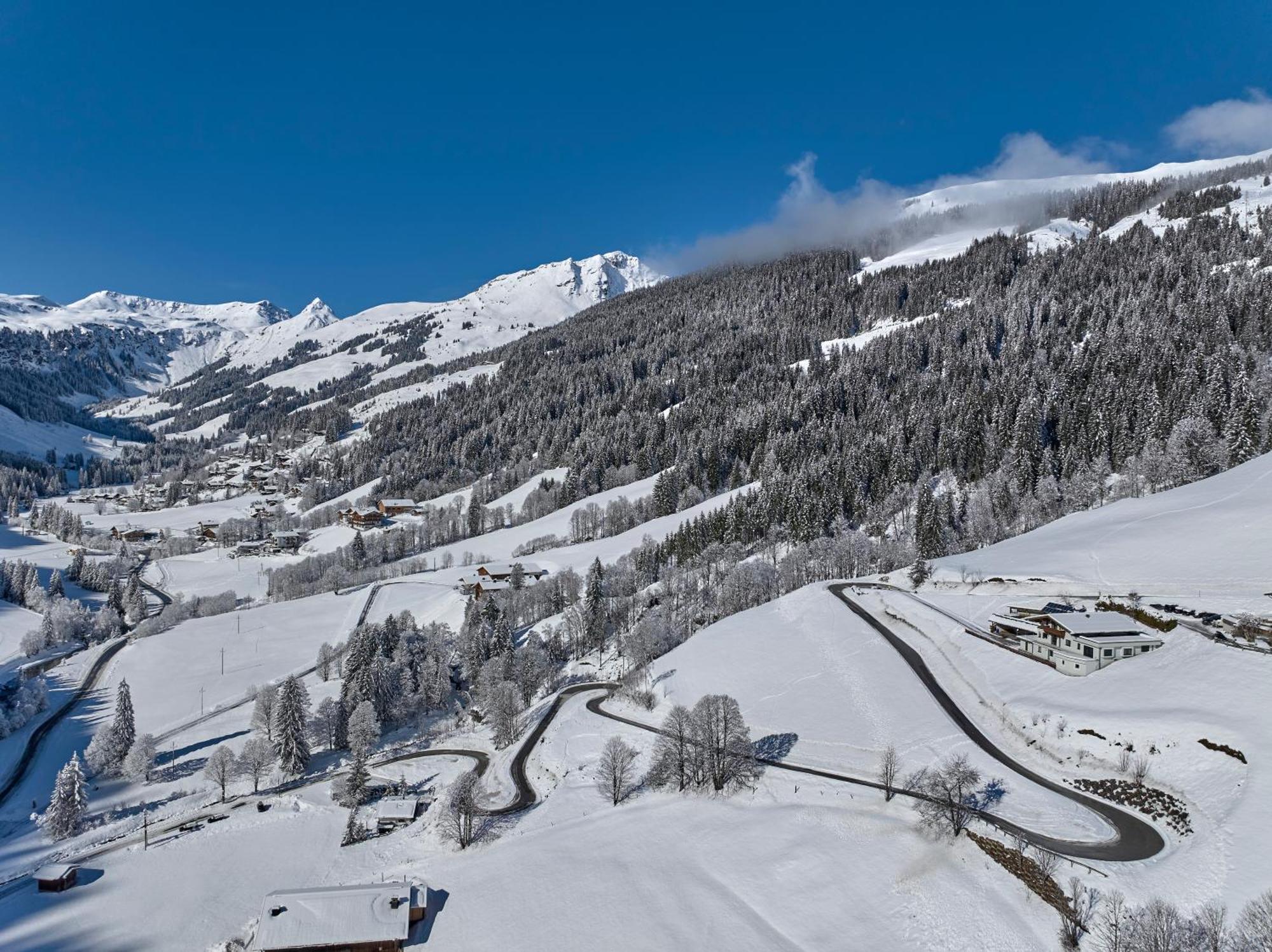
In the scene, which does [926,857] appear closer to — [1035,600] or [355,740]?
[1035,600]

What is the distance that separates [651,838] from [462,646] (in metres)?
53.8

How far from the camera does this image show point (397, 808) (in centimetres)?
4844

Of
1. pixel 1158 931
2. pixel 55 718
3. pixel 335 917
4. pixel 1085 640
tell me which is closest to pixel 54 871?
pixel 335 917

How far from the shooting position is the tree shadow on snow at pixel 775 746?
154ft

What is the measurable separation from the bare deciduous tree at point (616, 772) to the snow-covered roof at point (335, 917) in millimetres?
13817

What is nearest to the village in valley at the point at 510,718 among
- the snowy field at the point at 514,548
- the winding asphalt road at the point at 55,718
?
the winding asphalt road at the point at 55,718

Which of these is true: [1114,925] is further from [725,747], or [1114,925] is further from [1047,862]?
[725,747]

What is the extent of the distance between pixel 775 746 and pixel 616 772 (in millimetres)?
11817

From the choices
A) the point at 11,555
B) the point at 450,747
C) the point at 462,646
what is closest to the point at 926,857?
the point at 450,747

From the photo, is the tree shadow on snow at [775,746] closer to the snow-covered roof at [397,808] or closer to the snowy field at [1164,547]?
the snow-covered roof at [397,808]

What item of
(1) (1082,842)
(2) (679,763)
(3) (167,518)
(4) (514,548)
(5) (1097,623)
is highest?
(3) (167,518)

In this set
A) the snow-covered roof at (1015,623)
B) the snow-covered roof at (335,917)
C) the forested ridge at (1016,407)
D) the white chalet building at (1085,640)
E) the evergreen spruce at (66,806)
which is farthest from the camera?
the forested ridge at (1016,407)

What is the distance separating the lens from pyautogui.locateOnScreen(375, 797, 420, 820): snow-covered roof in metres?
47.6

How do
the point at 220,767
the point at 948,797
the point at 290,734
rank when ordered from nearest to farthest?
1. the point at 948,797
2. the point at 220,767
3. the point at 290,734
